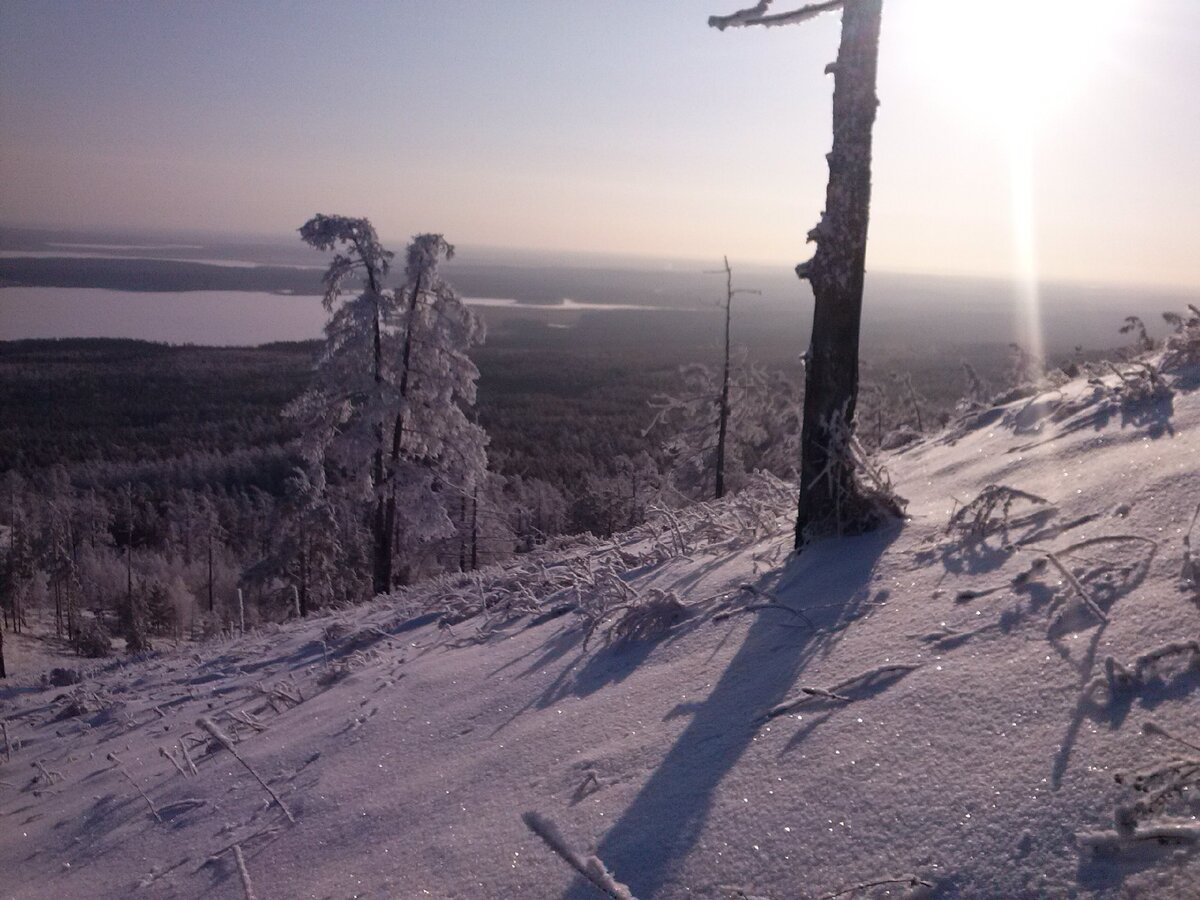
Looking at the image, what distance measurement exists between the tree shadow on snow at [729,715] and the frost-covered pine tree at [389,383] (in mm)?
13642

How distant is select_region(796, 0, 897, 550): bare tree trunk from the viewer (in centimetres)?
423

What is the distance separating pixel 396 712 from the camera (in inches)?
155

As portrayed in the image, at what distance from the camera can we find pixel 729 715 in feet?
8.89

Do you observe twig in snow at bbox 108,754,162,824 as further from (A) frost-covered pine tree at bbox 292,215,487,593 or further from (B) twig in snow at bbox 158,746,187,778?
(A) frost-covered pine tree at bbox 292,215,487,593

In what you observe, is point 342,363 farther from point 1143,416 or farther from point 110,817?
point 1143,416

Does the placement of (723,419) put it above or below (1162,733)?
below

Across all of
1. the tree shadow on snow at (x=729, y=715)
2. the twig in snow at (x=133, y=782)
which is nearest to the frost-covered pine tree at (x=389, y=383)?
the twig in snow at (x=133, y=782)

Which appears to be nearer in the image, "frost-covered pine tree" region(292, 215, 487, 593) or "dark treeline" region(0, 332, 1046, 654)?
"frost-covered pine tree" region(292, 215, 487, 593)

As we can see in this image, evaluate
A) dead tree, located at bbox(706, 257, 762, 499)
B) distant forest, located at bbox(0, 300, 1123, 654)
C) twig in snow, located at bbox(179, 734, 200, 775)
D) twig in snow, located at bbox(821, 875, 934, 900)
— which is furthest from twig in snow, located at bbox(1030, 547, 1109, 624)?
dead tree, located at bbox(706, 257, 762, 499)

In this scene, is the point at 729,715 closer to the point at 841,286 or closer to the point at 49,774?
the point at 841,286

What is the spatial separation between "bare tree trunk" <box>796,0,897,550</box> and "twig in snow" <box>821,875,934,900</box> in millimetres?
2583

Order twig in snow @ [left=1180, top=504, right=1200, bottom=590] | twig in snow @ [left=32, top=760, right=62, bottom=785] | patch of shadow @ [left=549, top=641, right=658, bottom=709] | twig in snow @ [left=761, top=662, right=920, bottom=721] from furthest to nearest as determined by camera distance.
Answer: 1. twig in snow @ [left=32, top=760, right=62, bottom=785]
2. patch of shadow @ [left=549, top=641, right=658, bottom=709]
3. twig in snow @ [left=761, top=662, right=920, bottom=721]
4. twig in snow @ [left=1180, top=504, right=1200, bottom=590]

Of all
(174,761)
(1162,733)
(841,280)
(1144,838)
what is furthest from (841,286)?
(174,761)

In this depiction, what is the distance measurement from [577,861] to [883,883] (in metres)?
0.77
